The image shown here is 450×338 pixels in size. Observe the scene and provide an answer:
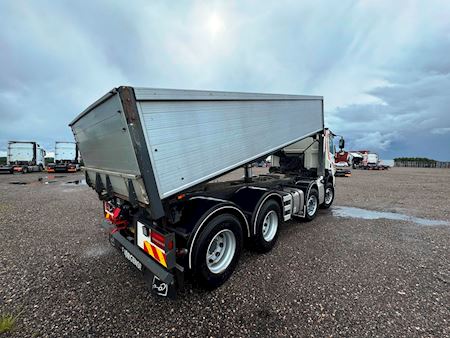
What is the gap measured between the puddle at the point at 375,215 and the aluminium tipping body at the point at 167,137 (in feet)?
14.8

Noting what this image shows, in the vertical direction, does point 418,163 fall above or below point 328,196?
above

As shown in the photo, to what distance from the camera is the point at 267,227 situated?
429cm

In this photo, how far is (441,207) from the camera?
305 inches

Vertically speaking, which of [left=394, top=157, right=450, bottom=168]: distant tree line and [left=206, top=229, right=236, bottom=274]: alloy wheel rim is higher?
[left=394, top=157, right=450, bottom=168]: distant tree line

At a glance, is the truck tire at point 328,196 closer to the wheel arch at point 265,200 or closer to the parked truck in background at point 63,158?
the wheel arch at point 265,200

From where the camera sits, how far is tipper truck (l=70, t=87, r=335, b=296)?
7.68 ft

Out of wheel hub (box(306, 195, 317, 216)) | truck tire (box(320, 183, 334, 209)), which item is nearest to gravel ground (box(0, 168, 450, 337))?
wheel hub (box(306, 195, 317, 216))

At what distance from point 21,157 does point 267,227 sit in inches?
1166

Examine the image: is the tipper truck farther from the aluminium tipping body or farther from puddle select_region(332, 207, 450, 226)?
puddle select_region(332, 207, 450, 226)

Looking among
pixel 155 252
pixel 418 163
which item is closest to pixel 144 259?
pixel 155 252

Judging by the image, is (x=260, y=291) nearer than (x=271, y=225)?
Yes

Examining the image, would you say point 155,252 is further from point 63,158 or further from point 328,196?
point 63,158

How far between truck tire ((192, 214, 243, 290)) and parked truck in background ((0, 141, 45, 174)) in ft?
92.0

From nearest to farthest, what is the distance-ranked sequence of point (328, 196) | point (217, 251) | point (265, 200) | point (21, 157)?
point (217, 251), point (265, 200), point (328, 196), point (21, 157)
